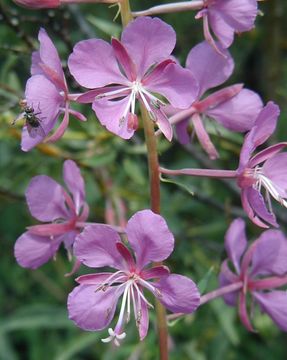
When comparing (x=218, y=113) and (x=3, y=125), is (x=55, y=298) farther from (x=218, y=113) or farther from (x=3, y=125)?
(x=218, y=113)

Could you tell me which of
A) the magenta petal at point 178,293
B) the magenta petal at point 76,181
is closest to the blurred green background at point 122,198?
the magenta petal at point 76,181

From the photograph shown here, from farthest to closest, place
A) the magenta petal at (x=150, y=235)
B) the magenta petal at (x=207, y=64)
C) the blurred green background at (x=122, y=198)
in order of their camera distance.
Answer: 1. the blurred green background at (x=122, y=198)
2. the magenta petal at (x=207, y=64)
3. the magenta petal at (x=150, y=235)

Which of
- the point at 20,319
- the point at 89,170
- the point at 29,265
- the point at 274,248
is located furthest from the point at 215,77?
the point at 20,319

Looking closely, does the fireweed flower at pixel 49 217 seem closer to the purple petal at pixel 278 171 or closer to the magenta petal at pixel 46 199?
the magenta petal at pixel 46 199

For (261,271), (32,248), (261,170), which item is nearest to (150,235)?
(261,170)

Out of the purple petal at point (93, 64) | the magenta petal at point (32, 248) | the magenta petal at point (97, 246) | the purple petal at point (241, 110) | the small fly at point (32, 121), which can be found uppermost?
the purple petal at point (93, 64)

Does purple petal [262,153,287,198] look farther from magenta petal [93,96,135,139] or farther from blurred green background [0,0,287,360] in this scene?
blurred green background [0,0,287,360]

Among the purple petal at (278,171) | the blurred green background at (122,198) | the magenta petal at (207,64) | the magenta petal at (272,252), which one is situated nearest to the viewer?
the purple petal at (278,171)

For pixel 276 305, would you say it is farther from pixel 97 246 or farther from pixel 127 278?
pixel 97 246
